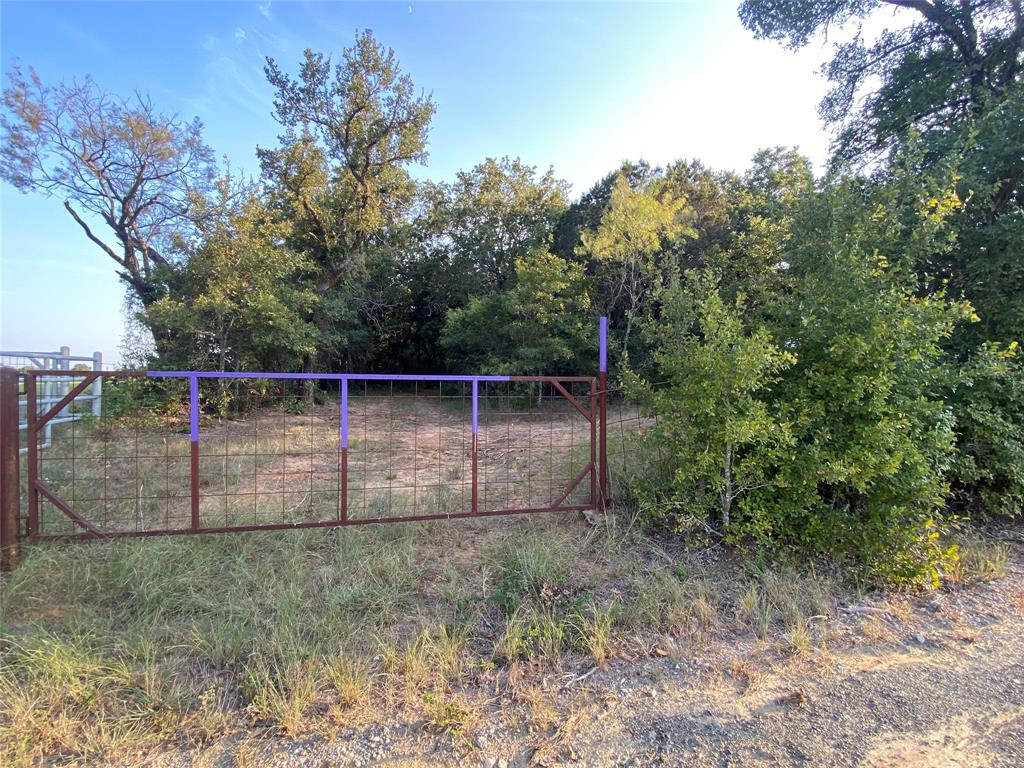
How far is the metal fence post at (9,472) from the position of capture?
3182 mm

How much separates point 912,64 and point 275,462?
10205 millimetres

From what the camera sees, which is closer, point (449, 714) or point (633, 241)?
point (449, 714)

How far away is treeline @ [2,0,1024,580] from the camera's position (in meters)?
3.51

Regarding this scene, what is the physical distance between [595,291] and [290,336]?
8184 mm

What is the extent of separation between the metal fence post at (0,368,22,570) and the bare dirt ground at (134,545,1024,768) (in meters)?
2.34

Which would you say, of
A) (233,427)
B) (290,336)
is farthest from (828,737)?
(290,336)

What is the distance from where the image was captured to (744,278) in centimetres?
765

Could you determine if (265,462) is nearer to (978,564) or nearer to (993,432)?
(978,564)

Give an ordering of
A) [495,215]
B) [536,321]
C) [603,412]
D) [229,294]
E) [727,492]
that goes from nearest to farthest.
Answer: [727,492]
[603,412]
[229,294]
[536,321]
[495,215]

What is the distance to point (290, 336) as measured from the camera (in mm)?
11336

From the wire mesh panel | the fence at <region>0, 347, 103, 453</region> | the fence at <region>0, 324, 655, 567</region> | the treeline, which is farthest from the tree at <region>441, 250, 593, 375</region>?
the fence at <region>0, 347, 103, 453</region>

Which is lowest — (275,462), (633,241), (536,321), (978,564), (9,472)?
(978,564)

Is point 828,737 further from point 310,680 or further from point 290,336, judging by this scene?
point 290,336

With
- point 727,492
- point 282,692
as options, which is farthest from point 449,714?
point 727,492
